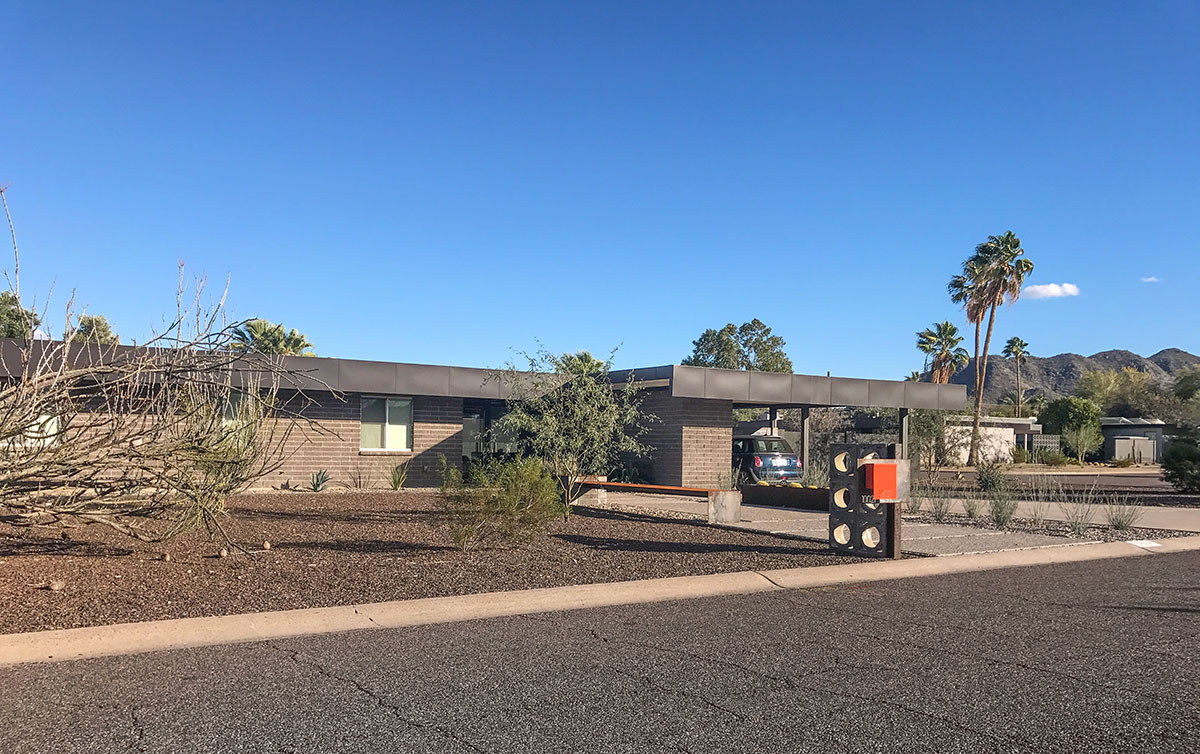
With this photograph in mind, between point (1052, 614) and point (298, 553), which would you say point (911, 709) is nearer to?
point (1052, 614)

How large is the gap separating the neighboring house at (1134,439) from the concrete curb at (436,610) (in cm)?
5343

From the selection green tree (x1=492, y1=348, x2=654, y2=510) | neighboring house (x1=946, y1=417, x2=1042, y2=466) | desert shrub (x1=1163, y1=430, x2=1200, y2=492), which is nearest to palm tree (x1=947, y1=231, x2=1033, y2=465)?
neighboring house (x1=946, y1=417, x2=1042, y2=466)

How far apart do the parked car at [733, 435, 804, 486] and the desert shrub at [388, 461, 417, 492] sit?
8460 mm

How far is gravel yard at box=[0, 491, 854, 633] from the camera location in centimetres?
928

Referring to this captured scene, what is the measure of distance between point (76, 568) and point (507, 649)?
20.1 feet

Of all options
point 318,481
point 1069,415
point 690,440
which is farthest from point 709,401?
point 1069,415

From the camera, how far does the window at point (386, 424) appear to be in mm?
25516

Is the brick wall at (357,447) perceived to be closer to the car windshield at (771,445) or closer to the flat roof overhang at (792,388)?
the flat roof overhang at (792,388)

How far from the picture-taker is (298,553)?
41.0ft

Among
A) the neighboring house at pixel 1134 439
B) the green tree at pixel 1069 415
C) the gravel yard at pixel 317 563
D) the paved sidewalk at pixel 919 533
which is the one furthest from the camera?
the green tree at pixel 1069 415

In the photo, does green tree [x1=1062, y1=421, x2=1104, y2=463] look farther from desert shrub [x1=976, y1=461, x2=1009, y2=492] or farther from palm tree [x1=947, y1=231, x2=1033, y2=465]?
desert shrub [x1=976, y1=461, x2=1009, y2=492]

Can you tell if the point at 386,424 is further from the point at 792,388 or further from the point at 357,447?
the point at 792,388

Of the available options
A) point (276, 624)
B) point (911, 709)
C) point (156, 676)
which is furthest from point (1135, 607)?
point (156, 676)

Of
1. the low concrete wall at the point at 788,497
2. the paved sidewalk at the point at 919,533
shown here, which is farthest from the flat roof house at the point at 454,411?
the paved sidewalk at the point at 919,533
